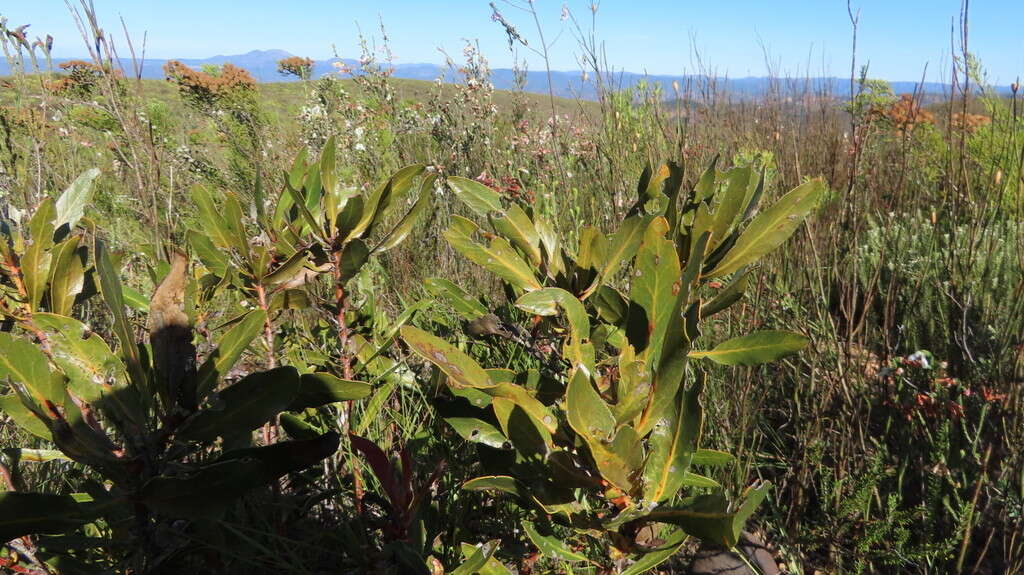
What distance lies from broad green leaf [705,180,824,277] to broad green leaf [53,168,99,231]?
1154 millimetres

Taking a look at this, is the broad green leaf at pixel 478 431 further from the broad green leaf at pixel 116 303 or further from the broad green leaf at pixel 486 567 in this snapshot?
the broad green leaf at pixel 116 303

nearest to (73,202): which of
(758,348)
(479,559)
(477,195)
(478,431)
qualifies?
(477,195)

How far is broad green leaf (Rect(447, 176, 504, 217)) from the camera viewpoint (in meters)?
1.16

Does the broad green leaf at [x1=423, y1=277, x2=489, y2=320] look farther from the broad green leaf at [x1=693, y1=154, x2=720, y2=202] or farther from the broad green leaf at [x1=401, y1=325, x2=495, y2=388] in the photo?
the broad green leaf at [x1=693, y1=154, x2=720, y2=202]

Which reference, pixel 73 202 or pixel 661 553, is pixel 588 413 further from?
pixel 73 202

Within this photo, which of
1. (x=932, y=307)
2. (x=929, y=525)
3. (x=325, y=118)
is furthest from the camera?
(x=325, y=118)

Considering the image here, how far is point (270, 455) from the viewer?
85 cm

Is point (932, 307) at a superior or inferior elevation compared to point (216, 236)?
inferior

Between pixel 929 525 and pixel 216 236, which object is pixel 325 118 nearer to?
pixel 216 236

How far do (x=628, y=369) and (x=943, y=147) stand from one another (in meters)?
4.38

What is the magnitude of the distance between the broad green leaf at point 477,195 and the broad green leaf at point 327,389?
445 millimetres

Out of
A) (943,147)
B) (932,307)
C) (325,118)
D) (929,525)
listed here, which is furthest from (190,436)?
(943,147)

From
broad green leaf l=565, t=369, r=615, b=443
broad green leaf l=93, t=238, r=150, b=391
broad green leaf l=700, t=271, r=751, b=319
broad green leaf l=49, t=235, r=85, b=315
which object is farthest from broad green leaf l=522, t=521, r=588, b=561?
broad green leaf l=49, t=235, r=85, b=315

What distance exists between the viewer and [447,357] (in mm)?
885
